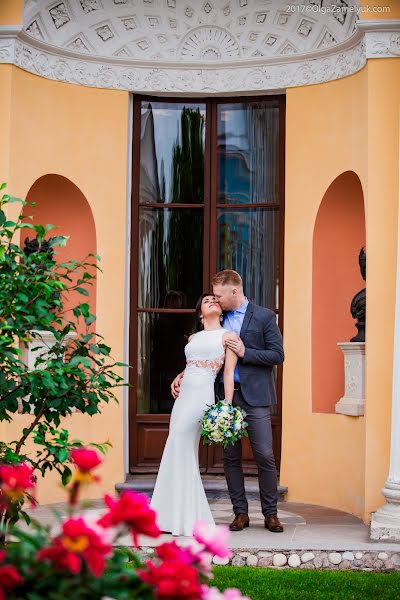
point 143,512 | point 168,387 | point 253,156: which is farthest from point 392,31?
point 143,512

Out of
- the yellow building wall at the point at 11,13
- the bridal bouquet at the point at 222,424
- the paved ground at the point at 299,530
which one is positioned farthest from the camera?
the yellow building wall at the point at 11,13

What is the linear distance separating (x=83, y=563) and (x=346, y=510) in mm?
5876

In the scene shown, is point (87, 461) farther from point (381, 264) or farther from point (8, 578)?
point (381, 264)

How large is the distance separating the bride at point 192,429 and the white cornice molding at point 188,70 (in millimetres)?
2684

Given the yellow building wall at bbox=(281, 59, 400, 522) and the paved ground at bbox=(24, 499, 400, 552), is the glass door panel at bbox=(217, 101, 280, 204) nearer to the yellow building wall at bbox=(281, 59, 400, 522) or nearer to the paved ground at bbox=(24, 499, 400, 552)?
the yellow building wall at bbox=(281, 59, 400, 522)

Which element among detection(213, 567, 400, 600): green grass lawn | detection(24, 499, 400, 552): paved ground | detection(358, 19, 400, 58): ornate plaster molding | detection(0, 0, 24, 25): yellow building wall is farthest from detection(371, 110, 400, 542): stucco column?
detection(0, 0, 24, 25): yellow building wall

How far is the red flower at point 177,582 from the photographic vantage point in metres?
1.97

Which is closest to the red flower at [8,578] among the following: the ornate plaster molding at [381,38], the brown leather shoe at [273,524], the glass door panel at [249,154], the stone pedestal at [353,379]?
the brown leather shoe at [273,524]

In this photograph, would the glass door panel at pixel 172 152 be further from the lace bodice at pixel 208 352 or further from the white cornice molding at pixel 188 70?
the lace bodice at pixel 208 352

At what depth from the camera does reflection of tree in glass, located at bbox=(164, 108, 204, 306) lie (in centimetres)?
859

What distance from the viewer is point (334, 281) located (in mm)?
8383

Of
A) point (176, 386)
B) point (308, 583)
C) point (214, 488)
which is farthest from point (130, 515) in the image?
point (214, 488)

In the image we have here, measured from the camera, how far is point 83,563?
2.02 metres

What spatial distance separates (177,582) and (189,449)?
4527mm
